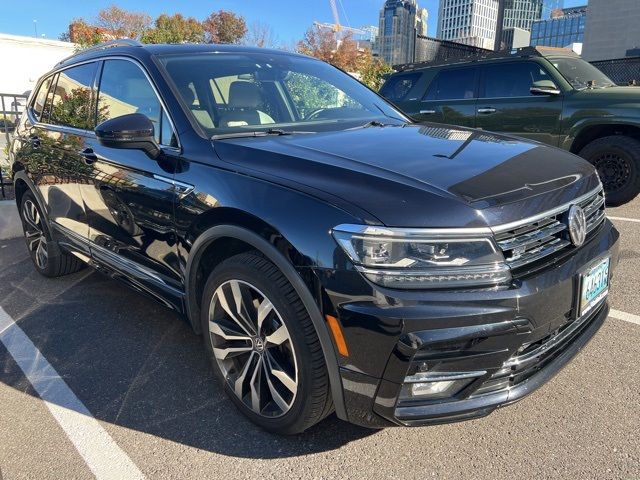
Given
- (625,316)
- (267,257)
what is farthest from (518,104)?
(267,257)

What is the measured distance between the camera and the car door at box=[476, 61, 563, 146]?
6.62 metres

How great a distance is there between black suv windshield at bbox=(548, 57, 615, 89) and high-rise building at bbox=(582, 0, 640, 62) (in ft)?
114

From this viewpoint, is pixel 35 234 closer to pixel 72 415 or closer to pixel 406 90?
pixel 72 415

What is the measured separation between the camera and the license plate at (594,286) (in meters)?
2.10

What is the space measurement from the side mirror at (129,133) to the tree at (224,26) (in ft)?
151

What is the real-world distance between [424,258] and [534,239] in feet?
1.58

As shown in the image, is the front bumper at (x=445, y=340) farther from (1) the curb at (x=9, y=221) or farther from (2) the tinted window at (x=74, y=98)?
(1) the curb at (x=9, y=221)

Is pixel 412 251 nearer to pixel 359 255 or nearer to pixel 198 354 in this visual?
pixel 359 255

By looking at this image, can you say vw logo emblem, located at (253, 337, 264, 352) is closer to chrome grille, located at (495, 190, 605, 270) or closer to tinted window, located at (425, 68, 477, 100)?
chrome grille, located at (495, 190, 605, 270)

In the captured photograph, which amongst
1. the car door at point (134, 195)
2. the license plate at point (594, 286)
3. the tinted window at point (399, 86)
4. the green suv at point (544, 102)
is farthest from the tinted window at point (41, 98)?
the tinted window at point (399, 86)

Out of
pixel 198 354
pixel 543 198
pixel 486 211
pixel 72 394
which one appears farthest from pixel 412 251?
pixel 72 394

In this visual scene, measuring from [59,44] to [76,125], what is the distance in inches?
1398

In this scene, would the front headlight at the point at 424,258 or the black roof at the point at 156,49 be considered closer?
the front headlight at the point at 424,258

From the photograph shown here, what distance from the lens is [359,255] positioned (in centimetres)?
184
